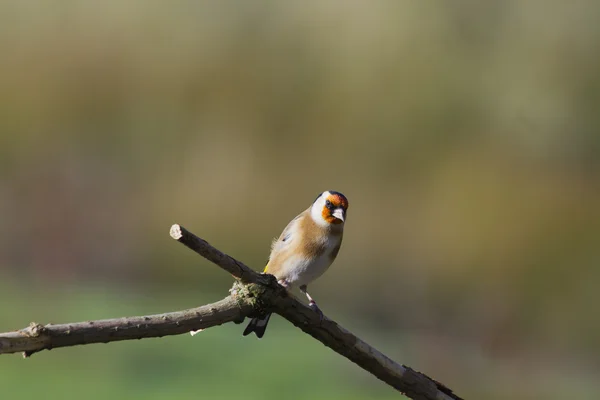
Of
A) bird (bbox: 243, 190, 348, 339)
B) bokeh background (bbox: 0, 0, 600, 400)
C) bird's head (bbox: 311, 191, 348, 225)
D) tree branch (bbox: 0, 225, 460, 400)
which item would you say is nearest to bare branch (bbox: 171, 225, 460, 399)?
tree branch (bbox: 0, 225, 460, 400)

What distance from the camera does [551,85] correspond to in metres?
4.42

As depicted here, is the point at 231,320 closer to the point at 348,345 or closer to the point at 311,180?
the point at 348,345

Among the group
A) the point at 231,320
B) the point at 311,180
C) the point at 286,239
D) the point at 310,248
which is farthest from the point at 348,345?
the point at 311,180

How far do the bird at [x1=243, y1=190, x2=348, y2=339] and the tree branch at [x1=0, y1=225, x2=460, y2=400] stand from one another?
41 cm

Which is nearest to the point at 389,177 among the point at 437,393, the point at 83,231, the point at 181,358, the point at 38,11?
the point at 181,358

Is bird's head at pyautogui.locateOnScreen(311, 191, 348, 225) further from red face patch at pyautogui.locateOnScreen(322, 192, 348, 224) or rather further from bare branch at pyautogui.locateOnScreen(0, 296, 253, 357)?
bare branch at pyautogui.locateOnScreen(0, 296, 253, 357)

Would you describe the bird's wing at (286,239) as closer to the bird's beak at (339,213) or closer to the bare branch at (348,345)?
the bird's beak at (339,213)

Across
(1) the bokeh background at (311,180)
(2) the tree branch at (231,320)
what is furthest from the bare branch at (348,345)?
(1) the bokeh background at (311,180)

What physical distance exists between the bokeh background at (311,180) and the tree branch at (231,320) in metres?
2.56

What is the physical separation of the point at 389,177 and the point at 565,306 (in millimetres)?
1189

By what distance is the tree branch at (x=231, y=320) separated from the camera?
1.24 metres

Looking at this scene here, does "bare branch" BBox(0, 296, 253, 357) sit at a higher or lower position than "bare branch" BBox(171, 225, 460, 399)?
lower

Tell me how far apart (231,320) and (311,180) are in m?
3.14

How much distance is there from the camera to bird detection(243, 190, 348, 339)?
2.07 metres
